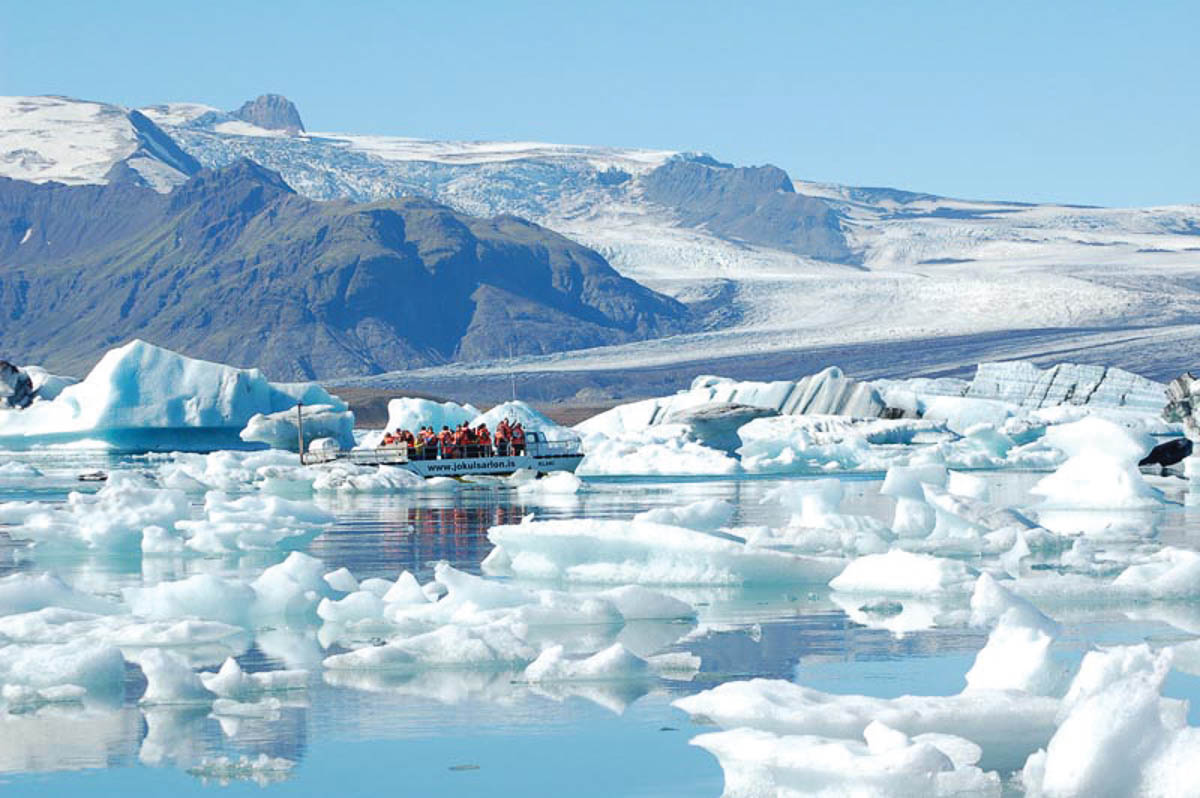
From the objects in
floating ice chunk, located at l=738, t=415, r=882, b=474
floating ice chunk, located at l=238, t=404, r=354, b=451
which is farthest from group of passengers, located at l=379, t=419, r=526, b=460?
floating ice chunk, located at l=238, t=404, r=354, b=451

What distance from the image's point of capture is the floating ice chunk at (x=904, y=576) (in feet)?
36.1

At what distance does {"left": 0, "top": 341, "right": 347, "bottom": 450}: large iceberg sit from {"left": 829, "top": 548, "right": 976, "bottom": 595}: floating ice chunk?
3382 cm

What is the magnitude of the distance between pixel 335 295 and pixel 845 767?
6593 inches

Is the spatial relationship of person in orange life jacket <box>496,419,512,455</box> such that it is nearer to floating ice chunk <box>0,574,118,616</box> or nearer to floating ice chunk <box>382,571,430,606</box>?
floating ice chunk <box>0,574,118,616</box>

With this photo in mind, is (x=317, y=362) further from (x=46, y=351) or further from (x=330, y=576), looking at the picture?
(x=330, y=576)

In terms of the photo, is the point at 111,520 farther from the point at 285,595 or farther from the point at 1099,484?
the point at 1099,484

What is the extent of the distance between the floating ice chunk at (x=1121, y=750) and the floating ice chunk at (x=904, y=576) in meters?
5.26

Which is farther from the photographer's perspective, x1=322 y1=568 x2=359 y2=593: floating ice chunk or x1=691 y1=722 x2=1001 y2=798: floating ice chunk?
x1=322 y1=568 x2=359 y2=593: floating ice chunk

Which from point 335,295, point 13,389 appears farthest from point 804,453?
point 335,295

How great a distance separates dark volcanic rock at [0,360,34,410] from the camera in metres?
50.5

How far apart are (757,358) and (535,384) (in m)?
16.5

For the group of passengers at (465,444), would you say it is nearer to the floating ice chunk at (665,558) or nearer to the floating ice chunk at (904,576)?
the floating ice chunk at (665,558)

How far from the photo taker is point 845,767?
5.47 m

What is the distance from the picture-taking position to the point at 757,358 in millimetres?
126625
